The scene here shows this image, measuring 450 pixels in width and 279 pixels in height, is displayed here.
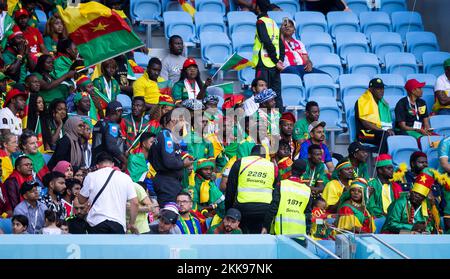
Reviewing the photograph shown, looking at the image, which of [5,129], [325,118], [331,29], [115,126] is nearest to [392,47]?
[331,29]

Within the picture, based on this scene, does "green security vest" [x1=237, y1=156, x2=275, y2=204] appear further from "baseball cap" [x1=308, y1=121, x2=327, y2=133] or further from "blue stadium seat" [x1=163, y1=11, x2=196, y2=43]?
"blue stadium seat" [x1=163, y1=11, x2=196, y2=43]

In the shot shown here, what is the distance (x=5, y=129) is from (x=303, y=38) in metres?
5.21

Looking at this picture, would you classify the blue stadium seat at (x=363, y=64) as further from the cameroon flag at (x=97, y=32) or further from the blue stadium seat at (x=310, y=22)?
the cameroon flag at (x=97, y=32)

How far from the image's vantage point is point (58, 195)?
12438 mm

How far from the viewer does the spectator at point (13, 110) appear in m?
13.9

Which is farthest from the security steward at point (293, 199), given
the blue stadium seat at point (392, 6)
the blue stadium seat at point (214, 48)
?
the blue stadium seat at point (392, 6)

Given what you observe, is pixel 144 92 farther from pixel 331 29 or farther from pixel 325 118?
pixel 331 29

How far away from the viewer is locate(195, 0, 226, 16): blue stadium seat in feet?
57.7

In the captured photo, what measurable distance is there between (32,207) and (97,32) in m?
4.07

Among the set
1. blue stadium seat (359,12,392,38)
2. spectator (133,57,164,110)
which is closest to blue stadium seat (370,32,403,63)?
blue stadium seat (359,12,392,38)

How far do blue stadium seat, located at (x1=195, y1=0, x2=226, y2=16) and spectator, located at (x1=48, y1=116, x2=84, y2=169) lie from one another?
4.32m

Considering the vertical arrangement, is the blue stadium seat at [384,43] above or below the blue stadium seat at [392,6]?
below

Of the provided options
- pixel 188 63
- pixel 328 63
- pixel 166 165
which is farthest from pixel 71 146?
pixel 328 63

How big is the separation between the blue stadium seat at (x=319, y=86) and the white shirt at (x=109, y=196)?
5.77 meters
